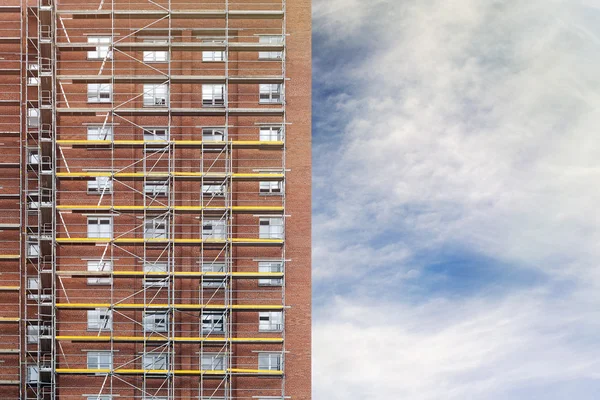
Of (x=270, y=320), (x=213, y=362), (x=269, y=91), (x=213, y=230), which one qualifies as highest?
(x=269, y=91)

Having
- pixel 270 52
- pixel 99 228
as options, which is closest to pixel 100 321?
pixel 99 228

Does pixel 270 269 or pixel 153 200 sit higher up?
pixel 153 200

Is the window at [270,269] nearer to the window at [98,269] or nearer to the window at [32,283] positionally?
the window at [98,269]

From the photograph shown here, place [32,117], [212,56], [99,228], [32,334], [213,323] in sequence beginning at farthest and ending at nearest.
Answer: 1. [212,56]
2. [32,117]
3. [99,228]
4. [32,334]
5. [213,323]

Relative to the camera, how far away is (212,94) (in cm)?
2725

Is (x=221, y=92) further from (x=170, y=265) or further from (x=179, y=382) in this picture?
(x=179, y=382)

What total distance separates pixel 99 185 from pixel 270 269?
9115 millimetres

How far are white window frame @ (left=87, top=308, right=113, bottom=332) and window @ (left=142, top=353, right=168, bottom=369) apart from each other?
222 centimetres

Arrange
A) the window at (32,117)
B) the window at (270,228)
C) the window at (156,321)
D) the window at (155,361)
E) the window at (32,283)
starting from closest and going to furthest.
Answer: the window at (155,361) → the window at (156,321) → the window at (32,283) → the window at (270,228) → the window at (32,117)

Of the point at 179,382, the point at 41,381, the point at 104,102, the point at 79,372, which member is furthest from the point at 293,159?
the point at 41,381

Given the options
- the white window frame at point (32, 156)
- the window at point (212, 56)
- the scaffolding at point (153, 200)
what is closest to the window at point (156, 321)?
the scaffolding at point (153, 200)

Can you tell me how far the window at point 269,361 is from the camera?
25984 millimetres

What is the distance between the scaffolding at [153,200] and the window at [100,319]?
7 centimetres

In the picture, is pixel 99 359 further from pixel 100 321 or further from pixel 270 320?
pixel 270 320
